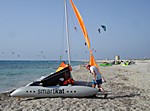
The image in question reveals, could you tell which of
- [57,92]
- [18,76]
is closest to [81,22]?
[57,92]

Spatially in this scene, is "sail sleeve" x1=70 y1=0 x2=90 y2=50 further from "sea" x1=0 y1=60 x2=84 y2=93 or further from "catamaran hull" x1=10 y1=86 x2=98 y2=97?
"sea" x1=0 y1=60 x2=84 y2=93

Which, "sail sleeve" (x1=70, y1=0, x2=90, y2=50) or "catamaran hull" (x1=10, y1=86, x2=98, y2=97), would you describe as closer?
"catamaran hull" (x1=10, y1=86, x2=98, y2=97)

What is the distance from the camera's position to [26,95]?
8.98 meters

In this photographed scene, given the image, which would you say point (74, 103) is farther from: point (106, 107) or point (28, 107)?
point (28, 107)

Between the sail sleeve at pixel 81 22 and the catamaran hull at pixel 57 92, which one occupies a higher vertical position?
the sail sleeve at pixel 81 22

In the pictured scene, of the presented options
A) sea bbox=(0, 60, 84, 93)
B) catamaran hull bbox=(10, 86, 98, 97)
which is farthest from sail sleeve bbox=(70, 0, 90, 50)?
sea bbox=(0, 60, 84, 93)

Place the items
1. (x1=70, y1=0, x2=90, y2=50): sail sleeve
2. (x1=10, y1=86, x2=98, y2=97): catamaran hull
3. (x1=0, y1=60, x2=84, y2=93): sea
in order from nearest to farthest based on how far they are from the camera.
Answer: (x1=10, y1=86, x2=98, y2=97): catamaran hull, (x1=70, y1=0, x2=90, y2=50): sail sleeve, (x1=0, y1=60, x2=84, y2=93): sea

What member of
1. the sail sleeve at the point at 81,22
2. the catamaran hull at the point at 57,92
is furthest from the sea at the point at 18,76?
the sail sleeve at the point at 81,22

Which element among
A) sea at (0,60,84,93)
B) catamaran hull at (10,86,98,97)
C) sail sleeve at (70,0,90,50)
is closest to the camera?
catamaran hull at (10,86,98,97)

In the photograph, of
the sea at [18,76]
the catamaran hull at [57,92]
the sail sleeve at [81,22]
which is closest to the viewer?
the catamaran hull at [57,92]

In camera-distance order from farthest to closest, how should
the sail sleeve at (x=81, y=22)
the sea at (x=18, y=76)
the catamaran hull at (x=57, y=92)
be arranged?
1. the sea at (x=18, y=76)
2. the sail sleeve at (x=81, y=22)
3. the catamaran hull at (x=57, y=92)

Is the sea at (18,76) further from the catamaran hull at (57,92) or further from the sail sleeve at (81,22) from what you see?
the sail sleeve at (81,22)

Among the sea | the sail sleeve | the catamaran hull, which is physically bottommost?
the sea

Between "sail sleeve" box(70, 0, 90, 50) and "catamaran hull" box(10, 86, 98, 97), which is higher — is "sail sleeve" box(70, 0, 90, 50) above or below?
above
